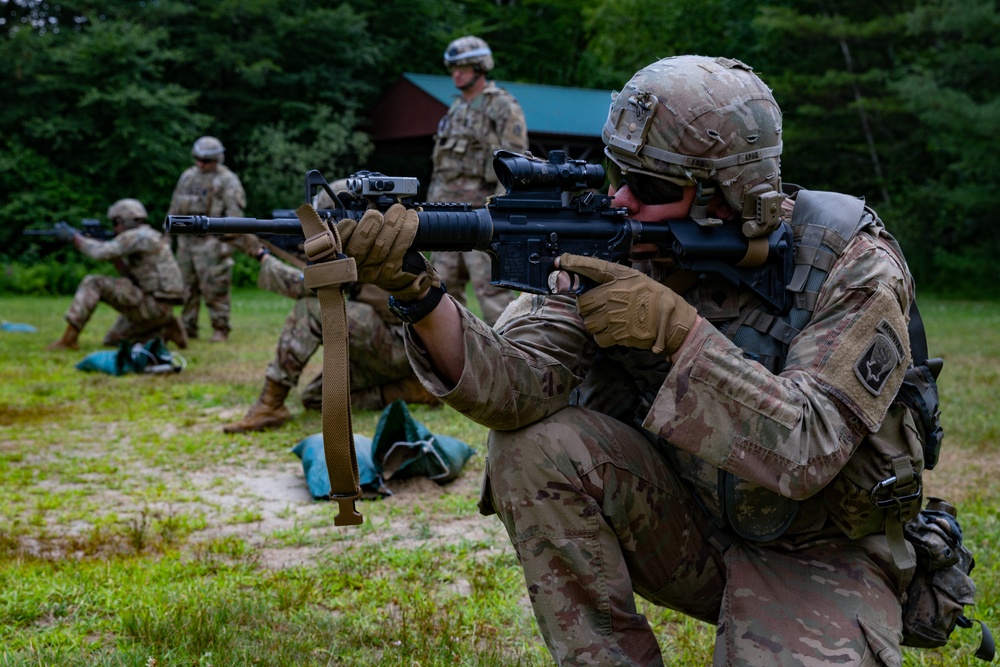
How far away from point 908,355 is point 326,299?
4.90 ft

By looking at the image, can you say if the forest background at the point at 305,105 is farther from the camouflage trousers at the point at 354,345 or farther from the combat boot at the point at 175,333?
the camouflage trousers at the point at 354,345

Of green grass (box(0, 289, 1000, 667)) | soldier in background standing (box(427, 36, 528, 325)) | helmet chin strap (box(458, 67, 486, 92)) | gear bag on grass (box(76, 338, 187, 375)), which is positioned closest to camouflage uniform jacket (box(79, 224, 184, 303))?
gear bag on grass (box(76, 338, 187, 375))

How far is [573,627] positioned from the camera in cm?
260

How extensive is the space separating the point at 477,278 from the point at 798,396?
5639 millimetres

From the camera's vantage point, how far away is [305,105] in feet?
86.3

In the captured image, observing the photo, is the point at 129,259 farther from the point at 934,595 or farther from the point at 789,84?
the point at 789,84

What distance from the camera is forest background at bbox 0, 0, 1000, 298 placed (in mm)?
20625

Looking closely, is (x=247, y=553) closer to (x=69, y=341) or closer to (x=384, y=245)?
(x=384, y=245)

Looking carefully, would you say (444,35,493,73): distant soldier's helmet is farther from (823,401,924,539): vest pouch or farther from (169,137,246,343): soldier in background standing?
(823,401,924,539): vest pouch

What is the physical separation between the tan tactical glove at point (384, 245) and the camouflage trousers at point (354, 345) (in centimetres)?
421

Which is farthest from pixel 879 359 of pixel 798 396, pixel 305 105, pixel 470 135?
pixel 305 105

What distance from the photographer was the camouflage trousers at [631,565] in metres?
2.56

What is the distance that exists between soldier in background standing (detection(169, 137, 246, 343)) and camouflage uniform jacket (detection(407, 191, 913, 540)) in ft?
31.7

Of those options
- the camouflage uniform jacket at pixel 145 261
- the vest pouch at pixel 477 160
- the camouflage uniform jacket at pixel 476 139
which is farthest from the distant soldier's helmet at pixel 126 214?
the vest pouch at pixel 477 160
